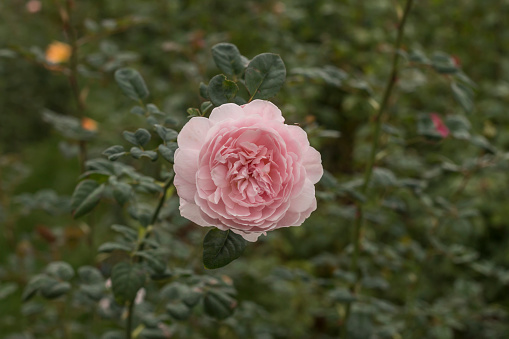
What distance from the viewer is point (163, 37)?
8.11 ft

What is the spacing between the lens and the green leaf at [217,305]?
38.1 inches

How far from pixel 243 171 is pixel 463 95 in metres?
0.69

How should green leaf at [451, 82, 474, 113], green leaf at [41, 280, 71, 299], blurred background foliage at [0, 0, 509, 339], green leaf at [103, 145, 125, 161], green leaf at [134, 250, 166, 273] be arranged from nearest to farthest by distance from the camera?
green leaf at [103, 145, 125, 161] → green leaf at [134, 250, 166, 273] → green leaf at [41, 280, 71, 299] → green leaf at [451, 82, 474, 113] → blurred background foliage at [0, 0, 509, 339]

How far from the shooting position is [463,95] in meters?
1.15

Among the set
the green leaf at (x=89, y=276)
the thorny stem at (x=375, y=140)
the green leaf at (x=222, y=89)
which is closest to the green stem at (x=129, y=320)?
the green leaf at (x=89, y=276)

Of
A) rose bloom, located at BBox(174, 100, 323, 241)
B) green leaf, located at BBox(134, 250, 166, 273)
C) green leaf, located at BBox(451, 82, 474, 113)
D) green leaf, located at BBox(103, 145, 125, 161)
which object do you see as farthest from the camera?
green leaf, located at BBox(451, 82, 474, 113)

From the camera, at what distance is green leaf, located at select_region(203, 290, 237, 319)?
3.17 feet

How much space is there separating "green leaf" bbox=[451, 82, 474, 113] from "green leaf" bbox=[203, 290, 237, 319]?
638mm

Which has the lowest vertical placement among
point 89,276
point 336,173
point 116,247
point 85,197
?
point 336,173

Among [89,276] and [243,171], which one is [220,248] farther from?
[89,276]

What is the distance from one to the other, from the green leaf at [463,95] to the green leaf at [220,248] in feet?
2.13

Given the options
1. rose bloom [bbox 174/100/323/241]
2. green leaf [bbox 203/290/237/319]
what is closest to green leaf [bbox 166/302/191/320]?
green leaf [bbox 203/290/237/319]

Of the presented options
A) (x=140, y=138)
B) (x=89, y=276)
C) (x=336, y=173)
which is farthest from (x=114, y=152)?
(x=336, y=173)

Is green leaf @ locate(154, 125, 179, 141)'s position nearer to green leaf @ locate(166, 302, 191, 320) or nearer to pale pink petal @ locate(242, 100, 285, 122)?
pale pink petal @ locate(242, 100, 285, 122)
